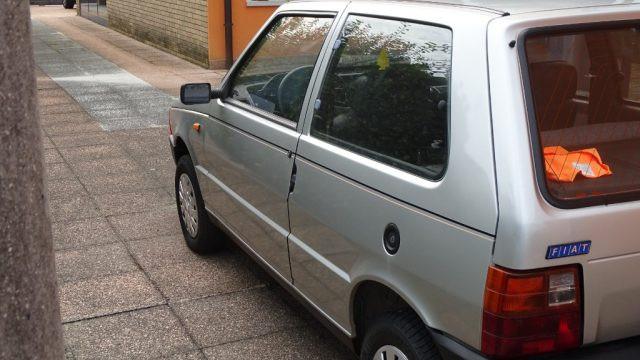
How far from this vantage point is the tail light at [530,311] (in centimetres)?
232

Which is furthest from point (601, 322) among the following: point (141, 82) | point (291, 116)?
point (141, 82)

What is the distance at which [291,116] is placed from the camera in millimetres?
3707

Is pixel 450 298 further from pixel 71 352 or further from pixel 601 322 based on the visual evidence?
pixel 71 352

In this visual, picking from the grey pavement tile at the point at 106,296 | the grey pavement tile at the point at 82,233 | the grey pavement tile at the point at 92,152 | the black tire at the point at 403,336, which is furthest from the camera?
the grey pavement tile at the point at 92,152

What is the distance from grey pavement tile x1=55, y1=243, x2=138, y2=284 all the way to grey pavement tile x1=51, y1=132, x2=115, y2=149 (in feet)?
10.7

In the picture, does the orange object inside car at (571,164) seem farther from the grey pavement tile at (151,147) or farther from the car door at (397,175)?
the grey pavement tile at (151,147)

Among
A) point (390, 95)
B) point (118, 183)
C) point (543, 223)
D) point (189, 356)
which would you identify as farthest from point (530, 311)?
point (118, 183)

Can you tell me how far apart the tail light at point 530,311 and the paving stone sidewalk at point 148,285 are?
5.31ft

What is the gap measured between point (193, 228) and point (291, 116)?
1.82 metres

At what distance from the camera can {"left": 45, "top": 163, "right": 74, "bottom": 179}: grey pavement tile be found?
709cm

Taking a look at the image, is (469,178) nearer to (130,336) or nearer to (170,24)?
(130,336)

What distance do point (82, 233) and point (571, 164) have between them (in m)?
4.09

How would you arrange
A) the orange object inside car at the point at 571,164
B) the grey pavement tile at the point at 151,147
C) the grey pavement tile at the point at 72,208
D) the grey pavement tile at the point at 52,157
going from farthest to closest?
the grey pavement tile at the point at 151,147, the grey pavement tile at the point at 52,157, the grey pavement tile at the point at 72,208, the orange object inside car at the point at 571,164

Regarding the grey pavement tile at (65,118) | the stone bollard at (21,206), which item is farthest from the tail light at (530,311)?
the grey pavement tile at (65,118)
